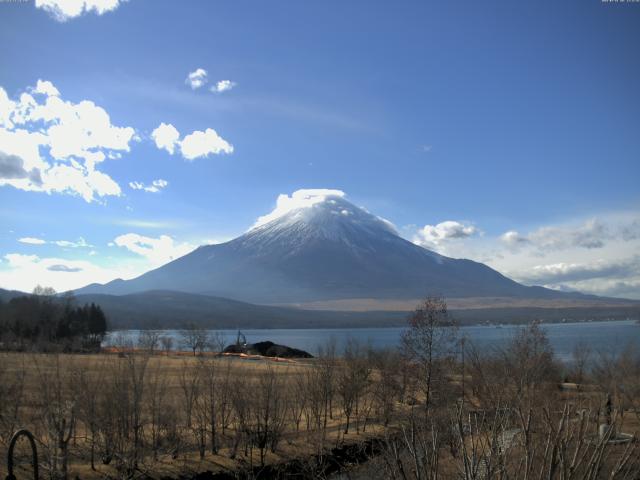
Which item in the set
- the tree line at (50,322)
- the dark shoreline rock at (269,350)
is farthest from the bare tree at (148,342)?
the dark shoreline rock at (269,350)

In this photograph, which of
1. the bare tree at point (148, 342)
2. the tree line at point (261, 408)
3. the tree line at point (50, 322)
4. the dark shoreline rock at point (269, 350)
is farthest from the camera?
the dark shoreline rock at point (269, 350)

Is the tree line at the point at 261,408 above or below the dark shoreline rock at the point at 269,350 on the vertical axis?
above

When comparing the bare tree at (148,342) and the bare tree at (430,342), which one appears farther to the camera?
the bare tree at (148,342)

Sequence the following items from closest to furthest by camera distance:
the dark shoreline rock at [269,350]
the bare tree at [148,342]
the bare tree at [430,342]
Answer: the bare tree at [430,342]
the bare tree at [148,342]
the dark shoreline rock at [269,350]

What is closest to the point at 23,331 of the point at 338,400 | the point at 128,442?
the point at 338,400

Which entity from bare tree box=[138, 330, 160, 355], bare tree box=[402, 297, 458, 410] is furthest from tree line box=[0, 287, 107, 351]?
bare tree box=[402, 297, 458, 410]

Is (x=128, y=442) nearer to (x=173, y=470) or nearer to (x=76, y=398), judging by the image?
(x=173, y=470)

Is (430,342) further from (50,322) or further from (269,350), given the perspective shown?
(50,322)

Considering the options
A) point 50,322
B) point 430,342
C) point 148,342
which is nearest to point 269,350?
point 50,322

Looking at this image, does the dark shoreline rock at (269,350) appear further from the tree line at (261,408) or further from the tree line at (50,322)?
the tree line at (261,408)

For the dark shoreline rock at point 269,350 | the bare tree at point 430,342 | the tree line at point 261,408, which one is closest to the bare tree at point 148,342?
the tree line at point 261,408

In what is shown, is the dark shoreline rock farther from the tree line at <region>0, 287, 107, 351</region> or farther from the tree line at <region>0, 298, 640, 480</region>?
the tree line at <region>0, 298, 640, 480</region>

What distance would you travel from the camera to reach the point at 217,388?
1125 inches

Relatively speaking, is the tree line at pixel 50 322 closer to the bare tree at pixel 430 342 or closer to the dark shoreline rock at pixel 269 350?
the dark shoreline rock at pixel 269 350
